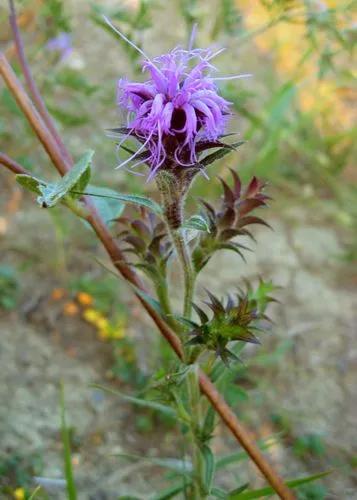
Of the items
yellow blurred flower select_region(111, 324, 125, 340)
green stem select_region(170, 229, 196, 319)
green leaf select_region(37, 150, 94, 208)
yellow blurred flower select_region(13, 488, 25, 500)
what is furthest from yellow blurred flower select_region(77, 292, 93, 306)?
green leaf select_region(37, 150, 94, 208)

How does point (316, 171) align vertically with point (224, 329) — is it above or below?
above

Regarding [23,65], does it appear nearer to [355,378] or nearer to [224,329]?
[224,329]

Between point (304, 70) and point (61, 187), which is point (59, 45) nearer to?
point (304, 70)

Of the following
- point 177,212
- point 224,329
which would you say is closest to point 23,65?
point 177,212

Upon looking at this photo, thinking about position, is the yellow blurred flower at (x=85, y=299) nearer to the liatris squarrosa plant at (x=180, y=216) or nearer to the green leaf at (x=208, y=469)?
the liatris squarrosa plant at (x=180, y=216)

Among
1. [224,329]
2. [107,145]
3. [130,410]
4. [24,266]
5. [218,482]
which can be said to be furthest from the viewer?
[107,145]

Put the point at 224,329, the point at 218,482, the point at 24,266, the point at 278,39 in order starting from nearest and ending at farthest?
the point at 224,329, the point at 218,482, the point at 24,266, the point at 278,39

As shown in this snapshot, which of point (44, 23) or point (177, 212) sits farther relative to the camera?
point (44, 23)

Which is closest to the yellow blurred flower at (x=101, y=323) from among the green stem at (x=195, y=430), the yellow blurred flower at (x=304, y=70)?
the green stem at (x=195, y=430)
